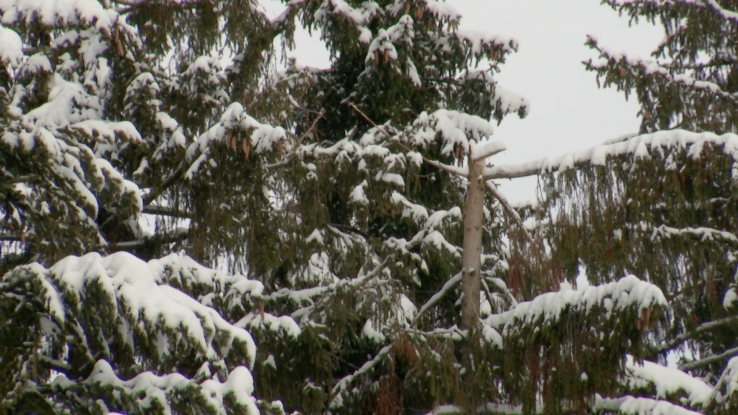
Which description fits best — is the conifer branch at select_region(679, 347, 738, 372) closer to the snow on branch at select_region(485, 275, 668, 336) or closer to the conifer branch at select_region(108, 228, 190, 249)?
the snow on branch at select_region(485, 275, 668, 336)

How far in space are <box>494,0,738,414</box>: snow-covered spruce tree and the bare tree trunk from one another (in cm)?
47

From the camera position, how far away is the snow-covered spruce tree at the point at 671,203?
4.41m

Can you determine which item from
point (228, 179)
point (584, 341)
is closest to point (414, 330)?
point (584, 341)

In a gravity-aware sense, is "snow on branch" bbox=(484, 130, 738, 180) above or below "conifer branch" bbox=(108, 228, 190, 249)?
above

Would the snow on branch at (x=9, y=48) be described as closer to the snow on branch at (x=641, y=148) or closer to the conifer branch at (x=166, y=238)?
the conifer branch at (x=166, y=238)

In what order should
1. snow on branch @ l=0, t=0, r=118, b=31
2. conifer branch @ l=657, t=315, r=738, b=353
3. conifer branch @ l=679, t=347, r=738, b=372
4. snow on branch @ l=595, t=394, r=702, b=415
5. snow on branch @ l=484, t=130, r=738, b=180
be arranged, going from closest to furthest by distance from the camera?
snow on branch @ l=0, t=0, r=118, b=31, snow on branch @ l=484, t=130, r=738, b=180, snow on branch @ l=595, t=394, r=702, b=415, conifer branch @ l=679, t=347, r=738, b=372, conifer branch @ l=657, t=315, r=738, b=353

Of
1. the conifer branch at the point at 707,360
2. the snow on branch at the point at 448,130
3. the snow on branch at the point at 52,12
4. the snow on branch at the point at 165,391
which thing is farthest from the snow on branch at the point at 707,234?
the snow on branch at the point at 52,12

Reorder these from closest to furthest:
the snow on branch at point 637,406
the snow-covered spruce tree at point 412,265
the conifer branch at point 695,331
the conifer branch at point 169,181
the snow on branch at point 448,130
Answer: the snow on branch at point 637,406 < the snow-covered spruce tree at point 412,265 < the conifer branch at point 169,181 < the snow on branch at point 448,130 < the conifer branch at point 695,331

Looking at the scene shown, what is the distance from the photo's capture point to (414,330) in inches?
217

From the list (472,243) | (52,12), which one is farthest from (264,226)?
(52,12)

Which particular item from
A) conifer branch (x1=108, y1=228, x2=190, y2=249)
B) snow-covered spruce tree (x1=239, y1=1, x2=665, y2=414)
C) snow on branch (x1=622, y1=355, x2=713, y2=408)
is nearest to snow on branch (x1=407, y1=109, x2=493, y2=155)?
snow-covered spruce tree (x1=239, y1=1, x2=665, y2=414)

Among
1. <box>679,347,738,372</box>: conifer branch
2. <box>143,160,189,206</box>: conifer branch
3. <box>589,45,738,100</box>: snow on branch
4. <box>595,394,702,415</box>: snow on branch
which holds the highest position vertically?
<box>589,45,738,100</box>: snow on branch

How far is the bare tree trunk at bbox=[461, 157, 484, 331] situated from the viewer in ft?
19.1

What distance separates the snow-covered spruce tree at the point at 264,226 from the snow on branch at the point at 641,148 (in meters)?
0.75
